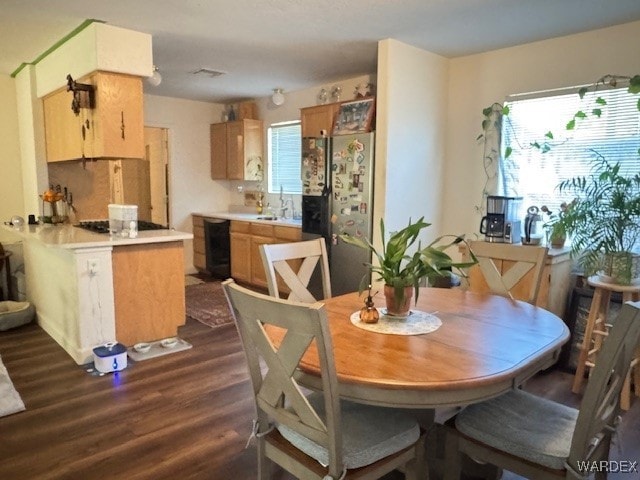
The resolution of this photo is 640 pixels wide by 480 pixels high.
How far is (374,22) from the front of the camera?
308cm

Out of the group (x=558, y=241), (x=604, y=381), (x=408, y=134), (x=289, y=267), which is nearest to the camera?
(x=604, y=381)

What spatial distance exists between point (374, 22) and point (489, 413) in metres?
2.62

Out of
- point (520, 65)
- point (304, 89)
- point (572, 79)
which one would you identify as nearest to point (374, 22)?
point (520, 65)

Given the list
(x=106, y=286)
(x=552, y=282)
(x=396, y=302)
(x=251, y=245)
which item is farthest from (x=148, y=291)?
(x=552, y=282)

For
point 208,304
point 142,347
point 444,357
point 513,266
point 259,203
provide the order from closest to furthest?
point 444,357 → point 513,266 → point 142,347 → point 208,304 → point 259,203

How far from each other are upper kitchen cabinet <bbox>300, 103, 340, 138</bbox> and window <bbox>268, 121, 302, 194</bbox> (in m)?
0.78

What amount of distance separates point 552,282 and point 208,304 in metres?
3.23

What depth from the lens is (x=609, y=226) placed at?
8.98 ft

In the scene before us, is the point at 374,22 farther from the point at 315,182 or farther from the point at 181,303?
the point at 181,303

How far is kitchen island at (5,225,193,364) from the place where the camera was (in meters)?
3.06

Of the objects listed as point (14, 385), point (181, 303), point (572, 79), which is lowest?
point (14, 385)

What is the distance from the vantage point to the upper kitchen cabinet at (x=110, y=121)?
3281mm

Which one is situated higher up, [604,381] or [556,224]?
[556,224]

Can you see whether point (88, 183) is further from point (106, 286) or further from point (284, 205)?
point (284, 205)
